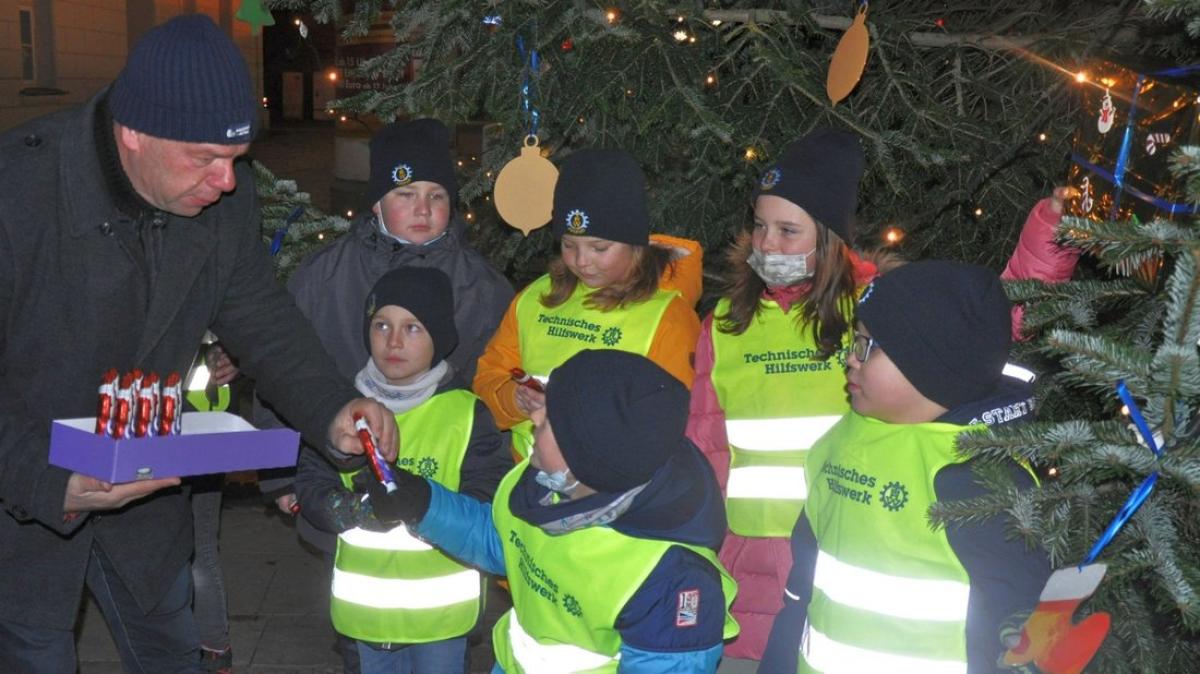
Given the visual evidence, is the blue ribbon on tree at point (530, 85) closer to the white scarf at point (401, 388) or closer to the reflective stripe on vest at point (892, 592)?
the white scarf at point (401, 388)

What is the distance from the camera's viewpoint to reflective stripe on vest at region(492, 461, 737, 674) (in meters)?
2.71

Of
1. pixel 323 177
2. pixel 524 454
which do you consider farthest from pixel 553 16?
pixel 323 177

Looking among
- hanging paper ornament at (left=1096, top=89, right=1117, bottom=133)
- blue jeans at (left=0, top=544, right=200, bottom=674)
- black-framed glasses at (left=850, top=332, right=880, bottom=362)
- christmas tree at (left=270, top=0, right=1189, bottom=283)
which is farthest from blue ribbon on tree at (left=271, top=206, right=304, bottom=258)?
hanging paper ornament at (left=1096, top=89, right=1117, bottom=133)

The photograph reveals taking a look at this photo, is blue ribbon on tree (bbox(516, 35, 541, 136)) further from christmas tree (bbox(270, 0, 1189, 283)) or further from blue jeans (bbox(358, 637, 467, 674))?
blue jeans (bbox(358, 637, 467, 674))

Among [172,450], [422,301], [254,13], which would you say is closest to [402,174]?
Result: [422,301]

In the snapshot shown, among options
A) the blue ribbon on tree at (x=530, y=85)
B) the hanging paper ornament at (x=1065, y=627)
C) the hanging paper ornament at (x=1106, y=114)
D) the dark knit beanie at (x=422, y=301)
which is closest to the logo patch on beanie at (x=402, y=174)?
the dark knit beanie at (x=422, y=301)

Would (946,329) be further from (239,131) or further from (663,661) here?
(239,131)

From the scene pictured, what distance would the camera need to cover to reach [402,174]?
4.22 meters

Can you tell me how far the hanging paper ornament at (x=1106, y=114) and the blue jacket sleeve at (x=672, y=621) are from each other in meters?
1.50

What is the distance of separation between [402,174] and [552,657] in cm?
196

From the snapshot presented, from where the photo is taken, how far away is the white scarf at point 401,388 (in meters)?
3.71

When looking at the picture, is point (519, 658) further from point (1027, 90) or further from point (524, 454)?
point (1027, 90)

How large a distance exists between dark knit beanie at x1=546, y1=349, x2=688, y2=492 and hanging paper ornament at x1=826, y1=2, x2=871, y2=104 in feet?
6.59

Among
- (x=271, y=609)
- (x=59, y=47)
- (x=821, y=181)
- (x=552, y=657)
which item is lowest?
(x=59, y=47)
